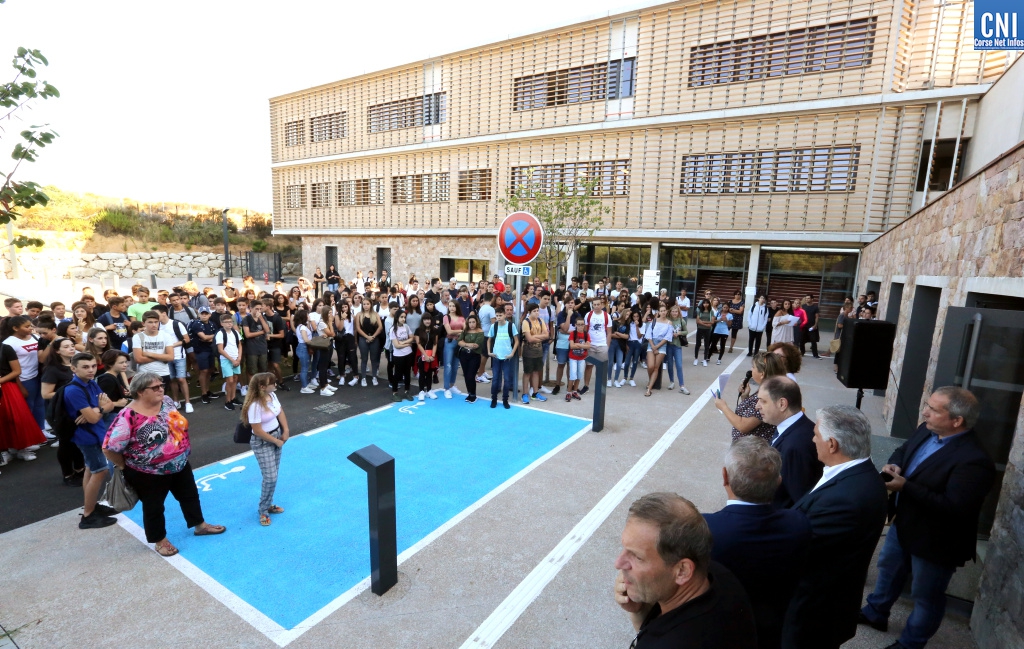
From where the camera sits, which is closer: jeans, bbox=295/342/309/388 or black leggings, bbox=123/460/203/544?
black leggings, bbox=123/460/203/544

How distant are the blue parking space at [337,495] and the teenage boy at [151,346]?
2.34 m

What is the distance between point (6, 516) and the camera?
4711 mm

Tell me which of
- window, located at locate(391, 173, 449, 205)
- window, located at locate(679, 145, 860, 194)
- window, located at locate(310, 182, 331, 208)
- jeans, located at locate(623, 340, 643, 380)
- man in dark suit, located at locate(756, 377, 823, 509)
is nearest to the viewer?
man in dark suit, located at locate(756, 377, 823, 509)

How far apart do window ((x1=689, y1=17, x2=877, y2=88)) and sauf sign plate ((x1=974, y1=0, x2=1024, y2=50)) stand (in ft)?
50.7

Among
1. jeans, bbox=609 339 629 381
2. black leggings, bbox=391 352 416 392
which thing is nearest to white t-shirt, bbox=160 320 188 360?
black leggings, bbox=391 352 416 392

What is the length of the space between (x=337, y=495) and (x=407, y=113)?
82.4ft

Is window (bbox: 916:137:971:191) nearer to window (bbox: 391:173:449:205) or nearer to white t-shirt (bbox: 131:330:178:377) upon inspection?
window (bbox: 391:173:449:205)

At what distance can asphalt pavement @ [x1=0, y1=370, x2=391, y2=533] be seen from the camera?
4.92m

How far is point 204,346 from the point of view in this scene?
8.27m

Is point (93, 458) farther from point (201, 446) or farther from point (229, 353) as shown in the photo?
point (229, 353)

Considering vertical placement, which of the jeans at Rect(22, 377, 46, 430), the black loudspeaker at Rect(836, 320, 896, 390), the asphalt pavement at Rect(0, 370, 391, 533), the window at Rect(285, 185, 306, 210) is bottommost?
the asphalt pavement at Rect(0, 370, 391, 533)

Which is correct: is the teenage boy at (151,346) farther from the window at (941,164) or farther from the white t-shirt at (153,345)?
the window at (941,164)

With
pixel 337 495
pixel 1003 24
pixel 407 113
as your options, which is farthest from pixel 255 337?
pixel 407 113

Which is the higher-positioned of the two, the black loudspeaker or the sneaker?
the black loudspeaker
